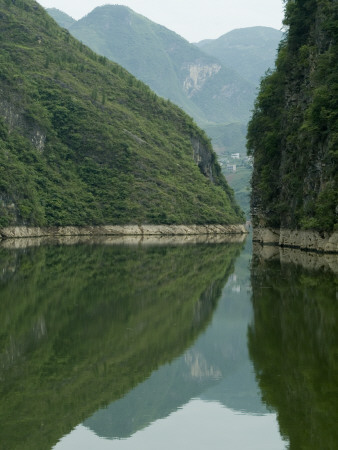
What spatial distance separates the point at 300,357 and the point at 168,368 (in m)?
3.67

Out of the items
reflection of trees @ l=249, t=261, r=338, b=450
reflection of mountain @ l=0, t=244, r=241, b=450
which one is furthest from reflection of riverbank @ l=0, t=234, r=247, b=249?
reflection of trees @ l=249, t=261, r=338, b=450

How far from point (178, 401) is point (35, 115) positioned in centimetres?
15701

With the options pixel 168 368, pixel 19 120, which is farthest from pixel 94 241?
pixel 168 368

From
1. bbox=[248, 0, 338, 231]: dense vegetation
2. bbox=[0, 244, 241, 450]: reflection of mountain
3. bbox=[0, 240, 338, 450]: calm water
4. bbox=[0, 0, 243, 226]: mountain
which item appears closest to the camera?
bbox=[0, 240, 338, 450]: calm water

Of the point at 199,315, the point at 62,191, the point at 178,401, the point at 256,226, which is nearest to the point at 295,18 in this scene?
the point at 256,226

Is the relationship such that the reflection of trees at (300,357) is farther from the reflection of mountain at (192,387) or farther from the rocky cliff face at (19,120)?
the rocky cliff face at (19,120)

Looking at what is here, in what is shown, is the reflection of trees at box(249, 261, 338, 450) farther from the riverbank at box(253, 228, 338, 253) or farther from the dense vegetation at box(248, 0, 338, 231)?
the dense vegetation at box(248, 0, 338, 231)

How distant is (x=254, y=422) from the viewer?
14875 millimetres

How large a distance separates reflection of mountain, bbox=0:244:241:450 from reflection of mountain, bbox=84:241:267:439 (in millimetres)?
456

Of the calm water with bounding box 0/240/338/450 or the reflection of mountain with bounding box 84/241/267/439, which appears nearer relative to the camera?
the calm water with bounding box 0/240/338/450

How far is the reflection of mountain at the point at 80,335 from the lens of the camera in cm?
1538

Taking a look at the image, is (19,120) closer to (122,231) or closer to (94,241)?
(122,231)

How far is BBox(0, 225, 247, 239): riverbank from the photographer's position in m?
136

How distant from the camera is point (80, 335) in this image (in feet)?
79.0
